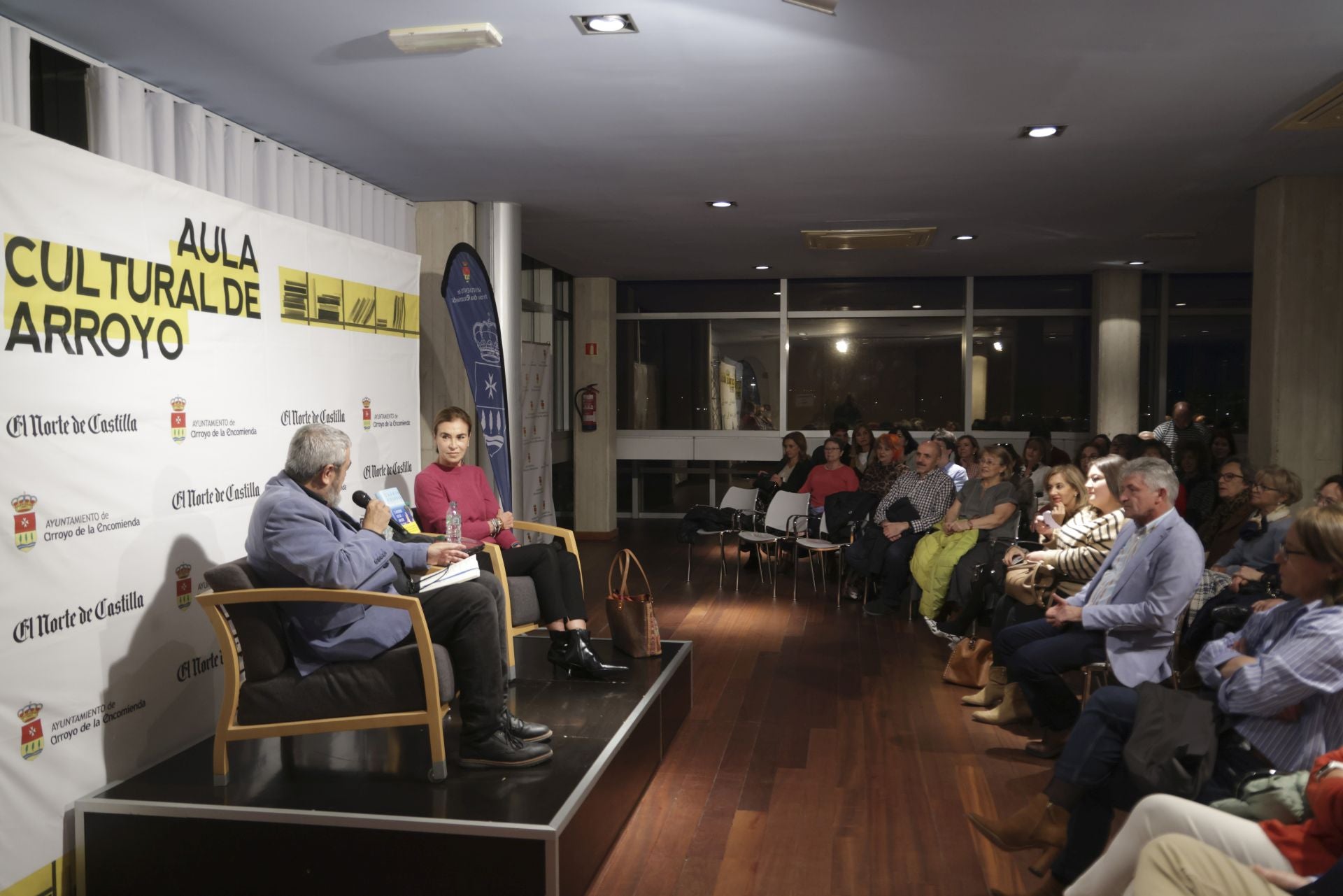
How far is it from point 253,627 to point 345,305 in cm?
227

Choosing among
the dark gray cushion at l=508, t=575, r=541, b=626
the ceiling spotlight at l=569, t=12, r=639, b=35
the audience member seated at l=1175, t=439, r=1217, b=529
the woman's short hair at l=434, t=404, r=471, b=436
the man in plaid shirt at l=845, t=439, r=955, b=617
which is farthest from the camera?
the audience member seated at l=1175, t=439, r=1217, b=529

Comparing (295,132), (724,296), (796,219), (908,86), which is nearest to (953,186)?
(796,219)

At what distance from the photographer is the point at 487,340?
6211 millimetres

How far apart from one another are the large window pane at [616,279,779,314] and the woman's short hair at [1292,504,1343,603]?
9.74 m

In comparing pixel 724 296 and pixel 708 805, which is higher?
pixel 724 296

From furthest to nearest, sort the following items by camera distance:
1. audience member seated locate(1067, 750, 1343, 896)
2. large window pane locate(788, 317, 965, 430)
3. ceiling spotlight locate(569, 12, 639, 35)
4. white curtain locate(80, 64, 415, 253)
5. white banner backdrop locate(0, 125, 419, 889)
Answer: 1. large window pane locate(788, 317, 965, 430)
2. white curtain locate(80, 64, 415, 253)
3. ceiling spotlight locate(569, 12, 639, 35)
4. white banner backdrop locate(0, 125, 419, 889)
5. audience member seated locate(1067, 750, 1343, 896)

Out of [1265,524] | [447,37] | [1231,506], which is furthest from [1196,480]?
[447,37]

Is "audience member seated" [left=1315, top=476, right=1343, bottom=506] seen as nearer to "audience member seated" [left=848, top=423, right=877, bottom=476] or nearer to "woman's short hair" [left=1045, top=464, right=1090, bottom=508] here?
"woman's short hair" [left=1045, top=464, right=1090, bottom=508]

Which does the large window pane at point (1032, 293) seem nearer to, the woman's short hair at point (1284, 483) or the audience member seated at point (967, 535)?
the audience member seated at point (967, 535)

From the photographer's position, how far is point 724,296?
40.1 ft

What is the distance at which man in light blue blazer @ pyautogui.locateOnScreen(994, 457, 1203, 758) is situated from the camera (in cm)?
363

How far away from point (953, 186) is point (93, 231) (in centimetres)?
506

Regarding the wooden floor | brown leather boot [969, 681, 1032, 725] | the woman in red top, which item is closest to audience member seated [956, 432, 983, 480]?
the wooden floor

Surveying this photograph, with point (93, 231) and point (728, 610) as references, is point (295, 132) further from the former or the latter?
point (728, 610)
